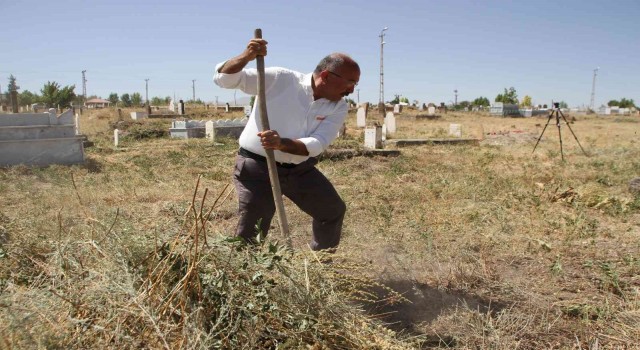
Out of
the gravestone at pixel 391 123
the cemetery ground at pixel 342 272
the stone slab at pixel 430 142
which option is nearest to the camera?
the cemetery ground at pixel 342 272

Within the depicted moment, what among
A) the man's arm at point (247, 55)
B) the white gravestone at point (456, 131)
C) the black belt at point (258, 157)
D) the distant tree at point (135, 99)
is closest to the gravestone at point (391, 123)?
the white gravestone at point (456, 131)

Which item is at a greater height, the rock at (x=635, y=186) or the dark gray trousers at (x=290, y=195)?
the dark gray trousers at (x=290, y=195)

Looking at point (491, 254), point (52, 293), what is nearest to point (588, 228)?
point (491, 254)

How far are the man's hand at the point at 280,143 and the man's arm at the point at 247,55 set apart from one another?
0.44 meters

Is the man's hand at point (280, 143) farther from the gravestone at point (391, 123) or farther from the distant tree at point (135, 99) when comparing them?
the distant tree at point (135, 99)

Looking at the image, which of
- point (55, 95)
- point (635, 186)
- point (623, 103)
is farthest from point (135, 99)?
point (623, 103)

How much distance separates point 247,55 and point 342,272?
1323mm

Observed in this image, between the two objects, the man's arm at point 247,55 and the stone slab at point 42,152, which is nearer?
the man's arm at point 247,55

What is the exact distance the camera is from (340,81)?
8.96ft

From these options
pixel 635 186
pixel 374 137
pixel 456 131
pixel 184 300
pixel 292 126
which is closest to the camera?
pixel 184 300

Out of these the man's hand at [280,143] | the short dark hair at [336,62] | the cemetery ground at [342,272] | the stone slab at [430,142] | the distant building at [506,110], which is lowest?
the cemetery ground at [342,272]

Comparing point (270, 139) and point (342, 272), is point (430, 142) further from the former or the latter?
point (270, 139)

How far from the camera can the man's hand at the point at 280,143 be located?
98.7 inches

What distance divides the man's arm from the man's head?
367 millimetres
